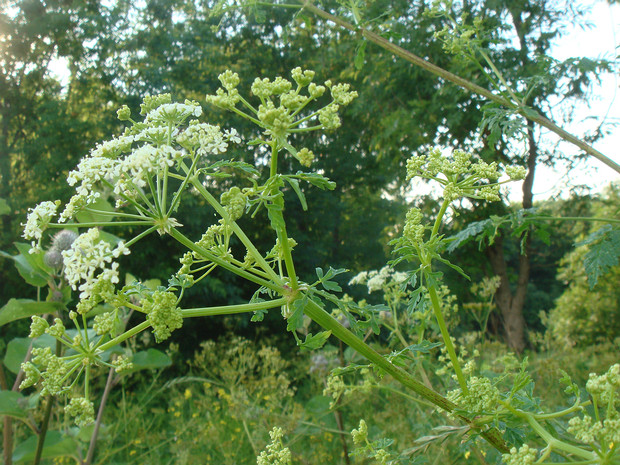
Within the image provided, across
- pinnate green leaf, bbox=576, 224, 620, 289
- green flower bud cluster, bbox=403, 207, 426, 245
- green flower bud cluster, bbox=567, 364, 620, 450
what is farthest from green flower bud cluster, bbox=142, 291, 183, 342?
pinnate green leaf, bbox=576, 224, 620, 289

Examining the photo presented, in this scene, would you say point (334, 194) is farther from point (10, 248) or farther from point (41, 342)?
point (41, 342)

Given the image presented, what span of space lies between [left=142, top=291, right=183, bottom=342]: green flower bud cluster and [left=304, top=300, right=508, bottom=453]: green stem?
1.00ft

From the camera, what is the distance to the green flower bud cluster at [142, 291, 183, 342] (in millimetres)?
1056

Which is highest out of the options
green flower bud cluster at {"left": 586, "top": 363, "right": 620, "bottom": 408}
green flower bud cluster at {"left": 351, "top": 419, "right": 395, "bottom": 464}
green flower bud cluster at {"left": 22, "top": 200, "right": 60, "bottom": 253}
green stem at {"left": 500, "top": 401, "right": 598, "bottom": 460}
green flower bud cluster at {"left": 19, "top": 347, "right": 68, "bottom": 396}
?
green flower bud cluster at {"left": 22, "top": 200, "right": 60, "bottom": 253}

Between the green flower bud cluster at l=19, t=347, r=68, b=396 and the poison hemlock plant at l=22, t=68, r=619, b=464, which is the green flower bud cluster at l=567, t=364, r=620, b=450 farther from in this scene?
the green flower bud cluster at l=19, t=347, r=68, b=396

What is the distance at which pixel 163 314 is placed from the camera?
3.52 ft

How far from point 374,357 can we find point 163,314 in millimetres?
503

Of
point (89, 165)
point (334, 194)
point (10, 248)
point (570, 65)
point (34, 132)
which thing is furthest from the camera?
point (334, 194)

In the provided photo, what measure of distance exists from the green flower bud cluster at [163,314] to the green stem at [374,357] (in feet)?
1.00

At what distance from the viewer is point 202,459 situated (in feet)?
14.0

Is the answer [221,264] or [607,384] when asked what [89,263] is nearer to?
[221,264]

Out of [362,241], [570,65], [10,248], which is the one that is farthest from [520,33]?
[10,248]

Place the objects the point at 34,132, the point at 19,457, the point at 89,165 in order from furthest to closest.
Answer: the point at 34,132
the point at 19,457
the point at 89,165

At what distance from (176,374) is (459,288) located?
5.58 metres
